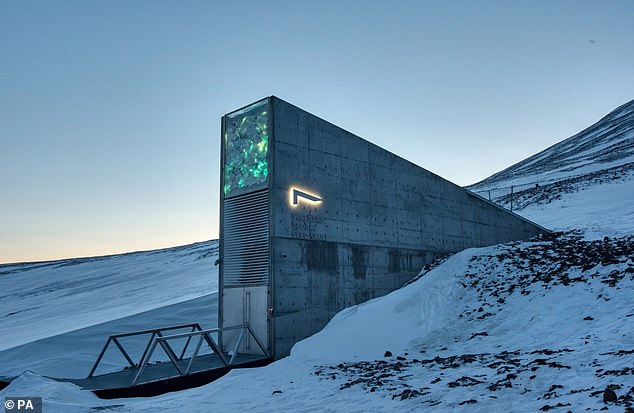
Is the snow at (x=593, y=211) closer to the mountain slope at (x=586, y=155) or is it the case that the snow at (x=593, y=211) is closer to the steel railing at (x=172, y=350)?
the steel railing at (x=172, y=350)


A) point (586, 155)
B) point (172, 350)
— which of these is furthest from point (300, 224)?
point (586, 155)

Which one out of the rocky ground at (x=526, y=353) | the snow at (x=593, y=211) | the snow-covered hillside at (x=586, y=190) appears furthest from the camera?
the snow-covered hillside at (x=586, y=190)

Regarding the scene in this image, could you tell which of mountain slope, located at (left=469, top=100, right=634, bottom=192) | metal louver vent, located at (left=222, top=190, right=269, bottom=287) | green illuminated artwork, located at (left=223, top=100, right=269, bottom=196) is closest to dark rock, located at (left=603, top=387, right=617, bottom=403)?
metal louver vent, located at (left=222, top=190, right=269, bottom=287)

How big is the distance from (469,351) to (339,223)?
243 inches

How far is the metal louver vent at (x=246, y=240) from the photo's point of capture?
13555mm

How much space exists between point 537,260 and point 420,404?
33.8 ft

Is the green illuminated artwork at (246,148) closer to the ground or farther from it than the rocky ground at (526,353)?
farther from it

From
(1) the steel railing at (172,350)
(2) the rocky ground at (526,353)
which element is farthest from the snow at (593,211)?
(1) the steel railing at (172,350)

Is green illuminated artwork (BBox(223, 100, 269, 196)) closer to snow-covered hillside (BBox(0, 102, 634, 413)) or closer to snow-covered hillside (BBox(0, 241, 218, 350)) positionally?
snow-covered hillside (BBox(0, 102, 634, 413))

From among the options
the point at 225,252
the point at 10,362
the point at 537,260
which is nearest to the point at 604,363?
the point at 537,260

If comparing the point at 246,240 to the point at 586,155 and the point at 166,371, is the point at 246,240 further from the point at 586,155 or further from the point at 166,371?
the point at 586,155

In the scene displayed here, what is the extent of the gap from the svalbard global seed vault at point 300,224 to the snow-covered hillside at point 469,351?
105 cm

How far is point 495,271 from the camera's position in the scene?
50.3 feet

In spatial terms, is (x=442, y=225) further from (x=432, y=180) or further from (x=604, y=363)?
(x=604, y=363)
